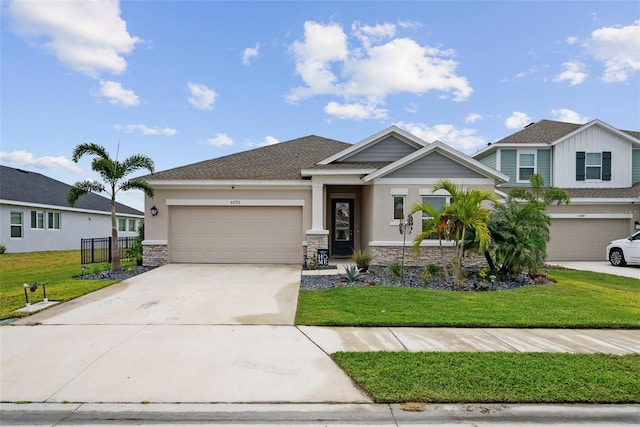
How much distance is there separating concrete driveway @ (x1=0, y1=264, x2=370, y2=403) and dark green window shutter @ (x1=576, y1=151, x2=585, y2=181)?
56.2 ft

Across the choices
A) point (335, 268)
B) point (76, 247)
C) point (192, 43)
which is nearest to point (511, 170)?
point (335, 268)

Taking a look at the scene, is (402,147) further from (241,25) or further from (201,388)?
(201,388)

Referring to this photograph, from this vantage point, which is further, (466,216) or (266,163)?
(266,163)

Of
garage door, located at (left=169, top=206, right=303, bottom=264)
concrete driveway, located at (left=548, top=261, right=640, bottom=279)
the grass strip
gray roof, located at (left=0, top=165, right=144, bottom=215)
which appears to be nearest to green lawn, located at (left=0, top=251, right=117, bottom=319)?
garage door, located at (left=169, top=206, right=303, bottom=264)

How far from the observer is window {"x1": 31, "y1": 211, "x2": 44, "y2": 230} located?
21641 mm

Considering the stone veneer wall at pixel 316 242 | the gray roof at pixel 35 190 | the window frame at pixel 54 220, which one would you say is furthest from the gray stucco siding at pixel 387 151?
the window frame at pixel 54 220

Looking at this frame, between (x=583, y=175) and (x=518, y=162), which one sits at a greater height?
(x=518, y=162)

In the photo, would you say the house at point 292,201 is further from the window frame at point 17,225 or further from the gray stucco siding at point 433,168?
the window frame at point 17,225

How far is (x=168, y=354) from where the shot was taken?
4.84 m

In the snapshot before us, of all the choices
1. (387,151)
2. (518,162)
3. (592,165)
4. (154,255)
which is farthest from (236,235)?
(592,165)

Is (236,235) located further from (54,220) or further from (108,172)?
(54,220)

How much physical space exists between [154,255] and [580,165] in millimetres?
20292

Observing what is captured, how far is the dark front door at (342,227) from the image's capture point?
15531 mm

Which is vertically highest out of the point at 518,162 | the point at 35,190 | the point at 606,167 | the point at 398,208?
the point at 518,162
